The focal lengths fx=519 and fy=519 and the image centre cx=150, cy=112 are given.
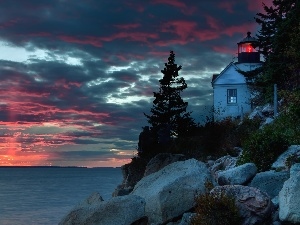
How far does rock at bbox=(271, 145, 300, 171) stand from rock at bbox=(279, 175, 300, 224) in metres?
4.34

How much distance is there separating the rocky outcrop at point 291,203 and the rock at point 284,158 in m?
4.34

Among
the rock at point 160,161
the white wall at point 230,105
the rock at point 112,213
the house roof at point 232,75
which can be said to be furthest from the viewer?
the house roof at point 232,75

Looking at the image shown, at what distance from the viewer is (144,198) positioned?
14.2 m

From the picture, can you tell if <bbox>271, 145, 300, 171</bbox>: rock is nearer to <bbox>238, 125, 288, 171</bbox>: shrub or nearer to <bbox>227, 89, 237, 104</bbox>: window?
<bbox>238, 125, 288, 171</bbox>: shrub

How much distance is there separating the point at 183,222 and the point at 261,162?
18.6 feet

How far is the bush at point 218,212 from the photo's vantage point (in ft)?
38.1

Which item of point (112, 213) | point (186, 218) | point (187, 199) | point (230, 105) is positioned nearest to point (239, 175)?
point (187, 199)

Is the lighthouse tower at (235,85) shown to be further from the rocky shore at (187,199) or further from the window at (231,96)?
the rocky shore at (187,199)

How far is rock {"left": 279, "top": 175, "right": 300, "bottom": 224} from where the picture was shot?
1111cm

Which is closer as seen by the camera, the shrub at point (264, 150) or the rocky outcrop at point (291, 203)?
the rocky outcrop at point (291, 203)

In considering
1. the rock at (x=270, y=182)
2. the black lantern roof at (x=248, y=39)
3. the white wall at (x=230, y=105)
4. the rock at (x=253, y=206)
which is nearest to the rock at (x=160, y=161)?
the rock at (x=270, y=182)

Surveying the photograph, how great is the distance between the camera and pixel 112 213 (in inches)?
530

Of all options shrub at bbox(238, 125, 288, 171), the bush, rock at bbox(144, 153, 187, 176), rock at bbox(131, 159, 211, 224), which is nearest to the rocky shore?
rock at bbox(131, 159, 211, 224)

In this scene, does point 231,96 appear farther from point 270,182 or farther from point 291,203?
point 291,203
